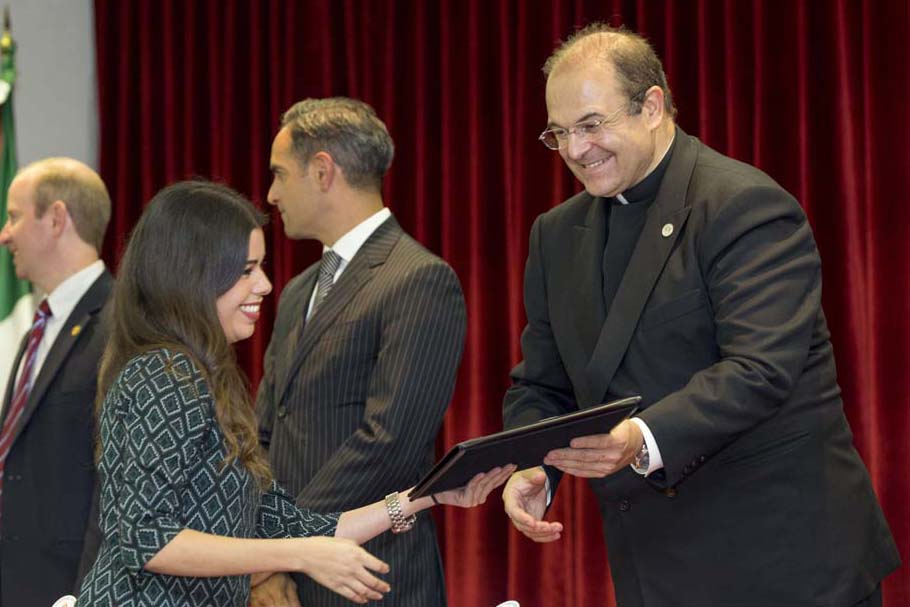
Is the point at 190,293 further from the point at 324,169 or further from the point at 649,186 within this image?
the point at 324,169

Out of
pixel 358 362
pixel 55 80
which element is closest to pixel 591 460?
pixel 358 362

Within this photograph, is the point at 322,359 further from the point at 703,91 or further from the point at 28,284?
the point at 28,284

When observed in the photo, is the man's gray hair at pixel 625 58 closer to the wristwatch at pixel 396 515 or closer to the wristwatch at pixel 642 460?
the wristwatch at pixel 642 460

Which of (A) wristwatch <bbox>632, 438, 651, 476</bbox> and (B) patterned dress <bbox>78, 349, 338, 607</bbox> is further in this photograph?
(A) wristwatch <bbox>632, 438, 651, 476</bbox>

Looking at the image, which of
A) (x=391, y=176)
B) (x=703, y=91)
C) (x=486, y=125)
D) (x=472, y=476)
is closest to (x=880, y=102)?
(x=703, y=91)

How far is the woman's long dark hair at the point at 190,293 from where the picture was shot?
2.25 metres

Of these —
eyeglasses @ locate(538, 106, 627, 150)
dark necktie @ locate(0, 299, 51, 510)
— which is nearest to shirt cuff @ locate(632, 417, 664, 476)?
eyeglasses @ locate(538, 106, 627, 150)

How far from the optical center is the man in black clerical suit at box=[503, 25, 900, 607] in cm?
226

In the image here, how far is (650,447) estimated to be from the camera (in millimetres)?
2248

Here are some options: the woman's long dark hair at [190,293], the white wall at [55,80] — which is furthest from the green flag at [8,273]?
the woman's long dark hair at [190,293]

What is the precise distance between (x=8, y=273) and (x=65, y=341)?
5.37ft

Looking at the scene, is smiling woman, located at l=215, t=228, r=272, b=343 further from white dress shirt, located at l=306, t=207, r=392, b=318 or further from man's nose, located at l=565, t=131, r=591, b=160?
white dress shirt, located at l=306, t=207, r=392, b=318

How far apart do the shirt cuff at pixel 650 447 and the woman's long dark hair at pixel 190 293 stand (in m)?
0.70

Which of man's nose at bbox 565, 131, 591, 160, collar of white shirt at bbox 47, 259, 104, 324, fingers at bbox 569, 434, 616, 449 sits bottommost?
fingers at bbox 569, 434, 616, 449
